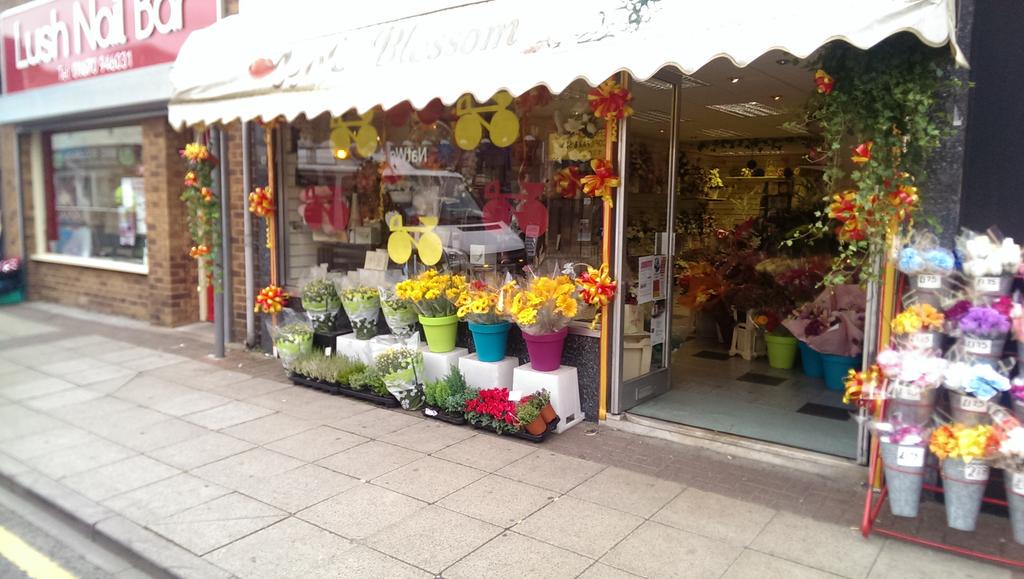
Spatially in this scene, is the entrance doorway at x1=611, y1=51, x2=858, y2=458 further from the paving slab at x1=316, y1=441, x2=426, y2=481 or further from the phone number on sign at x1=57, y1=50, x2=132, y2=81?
the phone number on sign at x1=57, y1=50, x2=132, y2=81

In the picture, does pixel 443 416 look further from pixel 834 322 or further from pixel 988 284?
pixel 988 284

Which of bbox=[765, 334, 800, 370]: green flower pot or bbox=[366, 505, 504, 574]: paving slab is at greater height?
bbox=[765, 334, 800, 370]: green flower pot

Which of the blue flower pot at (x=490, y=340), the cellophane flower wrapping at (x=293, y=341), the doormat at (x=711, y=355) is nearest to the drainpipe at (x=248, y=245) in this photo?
the cellophane flower wrapping at (x=293, y=341)

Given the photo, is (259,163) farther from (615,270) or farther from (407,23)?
(615,270)

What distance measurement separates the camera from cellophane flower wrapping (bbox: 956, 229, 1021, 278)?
336 cm

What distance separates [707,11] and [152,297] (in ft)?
26.9

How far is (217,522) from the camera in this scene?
152 inches

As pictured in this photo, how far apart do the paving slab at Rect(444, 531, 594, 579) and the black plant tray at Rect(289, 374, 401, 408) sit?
245 centimetres

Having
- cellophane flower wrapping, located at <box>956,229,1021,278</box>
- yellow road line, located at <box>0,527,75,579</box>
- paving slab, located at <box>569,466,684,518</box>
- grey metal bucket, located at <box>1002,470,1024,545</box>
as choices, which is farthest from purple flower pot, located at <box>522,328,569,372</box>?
yellow road line, located at <box>0,527,75,579</box>

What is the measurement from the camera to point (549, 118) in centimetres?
572

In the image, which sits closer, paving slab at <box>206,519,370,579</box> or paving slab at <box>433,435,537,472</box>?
paving slab at <box>206,519,370,579</box>

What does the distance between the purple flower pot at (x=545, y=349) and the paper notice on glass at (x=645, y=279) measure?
2.40 ft

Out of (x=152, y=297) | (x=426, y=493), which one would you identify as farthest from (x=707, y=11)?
(x=152, y=297)

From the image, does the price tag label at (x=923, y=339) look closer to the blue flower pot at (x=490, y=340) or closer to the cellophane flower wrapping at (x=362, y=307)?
the blue flower pot at (x=490, y=340)
